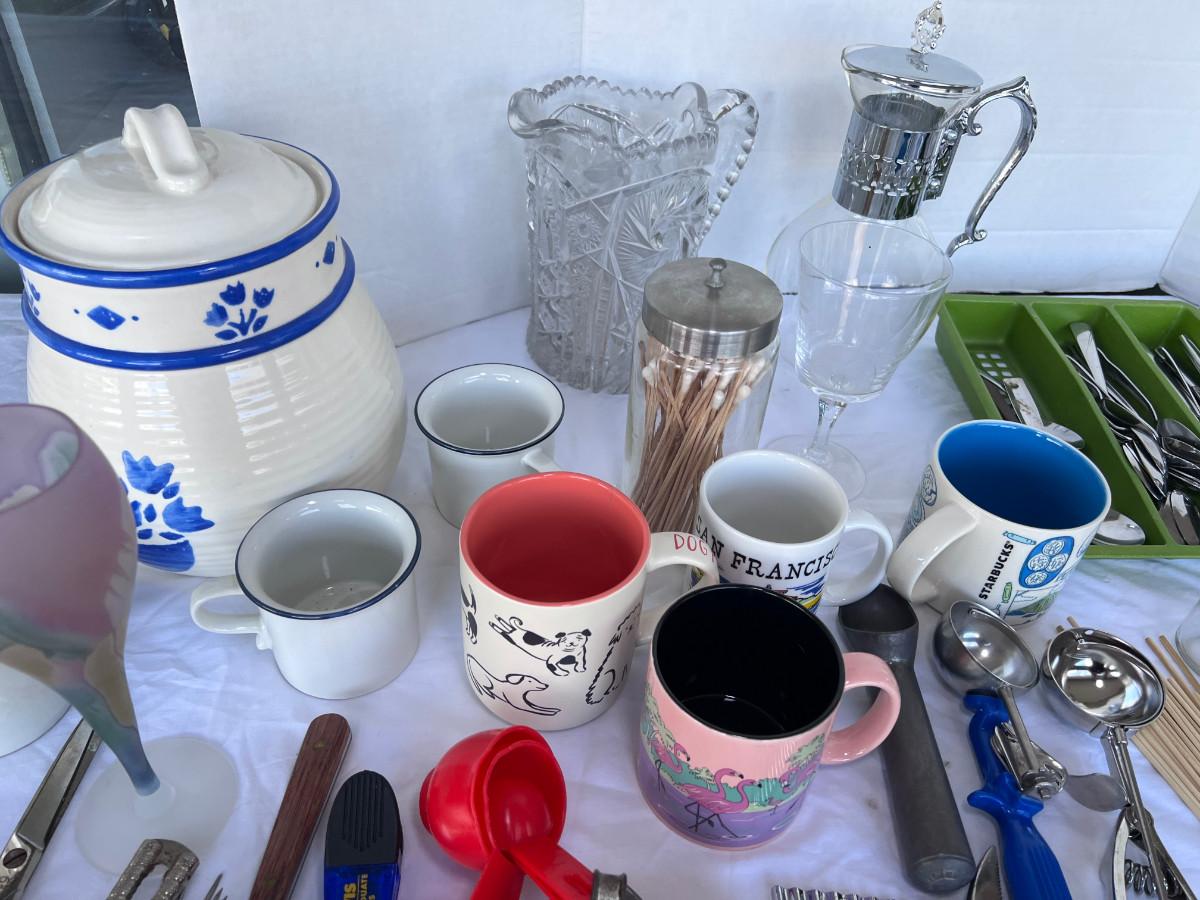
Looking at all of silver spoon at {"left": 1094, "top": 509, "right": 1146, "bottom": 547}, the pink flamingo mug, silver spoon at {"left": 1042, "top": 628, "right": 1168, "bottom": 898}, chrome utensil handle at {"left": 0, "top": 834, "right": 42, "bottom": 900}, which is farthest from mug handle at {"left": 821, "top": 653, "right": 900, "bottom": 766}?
chrome utensil handle at {"left": 0, "top": 834, "right": 42, "bottom": 900}

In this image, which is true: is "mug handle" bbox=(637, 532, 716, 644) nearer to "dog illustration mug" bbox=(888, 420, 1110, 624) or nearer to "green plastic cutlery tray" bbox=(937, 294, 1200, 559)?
"dog illustration mug" bbox=(888, 420, 1110, 624)

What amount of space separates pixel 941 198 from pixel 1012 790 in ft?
1.53

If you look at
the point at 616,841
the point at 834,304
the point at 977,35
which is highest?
the point at 977,35

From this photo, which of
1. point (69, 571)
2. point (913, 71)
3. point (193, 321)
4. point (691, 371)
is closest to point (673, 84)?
point (913, 71)

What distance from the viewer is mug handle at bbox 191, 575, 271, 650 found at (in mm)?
373

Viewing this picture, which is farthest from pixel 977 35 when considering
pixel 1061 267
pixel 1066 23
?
pixel 1061 267

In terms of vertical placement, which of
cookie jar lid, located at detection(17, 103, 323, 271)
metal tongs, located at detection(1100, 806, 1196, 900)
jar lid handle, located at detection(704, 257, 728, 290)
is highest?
cookie jar lid, located at detection(17, 103, 323, 271)

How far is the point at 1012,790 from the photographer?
0.35 m

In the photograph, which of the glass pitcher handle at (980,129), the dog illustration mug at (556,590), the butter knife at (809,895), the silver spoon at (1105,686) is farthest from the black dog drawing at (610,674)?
the glass pitcher handle at (980,129)

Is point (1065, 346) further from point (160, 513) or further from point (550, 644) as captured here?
point (160, 513)

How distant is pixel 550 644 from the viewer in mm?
342

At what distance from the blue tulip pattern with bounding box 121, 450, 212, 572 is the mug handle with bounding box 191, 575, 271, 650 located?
0.03 metres

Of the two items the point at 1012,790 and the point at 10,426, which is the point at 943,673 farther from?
the point at 10,426

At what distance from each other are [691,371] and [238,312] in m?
0.20
